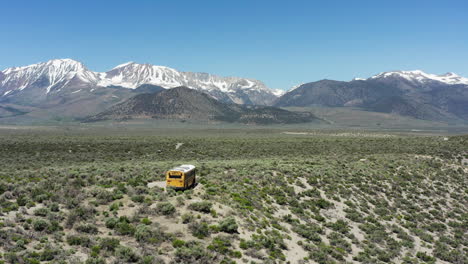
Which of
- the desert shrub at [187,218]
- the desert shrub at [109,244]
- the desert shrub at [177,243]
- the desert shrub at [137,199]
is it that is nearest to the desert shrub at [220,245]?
the desert shrub at [177,243]

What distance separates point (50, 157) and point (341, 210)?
55129 mm

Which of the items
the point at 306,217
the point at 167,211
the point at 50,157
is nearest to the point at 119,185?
the point at 167,211

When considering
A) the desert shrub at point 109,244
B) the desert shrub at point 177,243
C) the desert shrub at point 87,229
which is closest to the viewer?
the desert shrub at point 109,244

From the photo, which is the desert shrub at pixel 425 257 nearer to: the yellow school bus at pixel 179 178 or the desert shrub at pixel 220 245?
the desert shrub at pixel 220 245

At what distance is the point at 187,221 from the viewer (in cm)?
1973

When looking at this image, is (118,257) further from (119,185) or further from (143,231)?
(119,185)

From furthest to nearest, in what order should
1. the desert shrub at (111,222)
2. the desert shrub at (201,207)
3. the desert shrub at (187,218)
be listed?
the desert shrub at (201,207) < the desert shrub at (187,218) < the desert shrub at (111,222)

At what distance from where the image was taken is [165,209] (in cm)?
2033

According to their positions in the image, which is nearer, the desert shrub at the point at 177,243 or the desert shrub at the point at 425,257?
the desert shrub at the point at 177,243

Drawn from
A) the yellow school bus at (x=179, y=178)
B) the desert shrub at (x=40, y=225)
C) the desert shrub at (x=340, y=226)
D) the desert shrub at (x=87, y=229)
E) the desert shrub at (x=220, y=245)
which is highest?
the yellow school bus at (x=179, y=178)

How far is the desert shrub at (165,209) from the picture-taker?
20.4 m

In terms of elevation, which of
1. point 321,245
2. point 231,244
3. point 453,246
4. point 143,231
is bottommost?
point 453,246

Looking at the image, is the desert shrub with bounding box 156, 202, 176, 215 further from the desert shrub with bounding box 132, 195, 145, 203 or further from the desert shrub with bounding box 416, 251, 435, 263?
the desert shrub with bounding box 416, 251, 435, 263

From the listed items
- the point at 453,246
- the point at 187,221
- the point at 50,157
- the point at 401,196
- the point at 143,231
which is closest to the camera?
the point at 143,231
